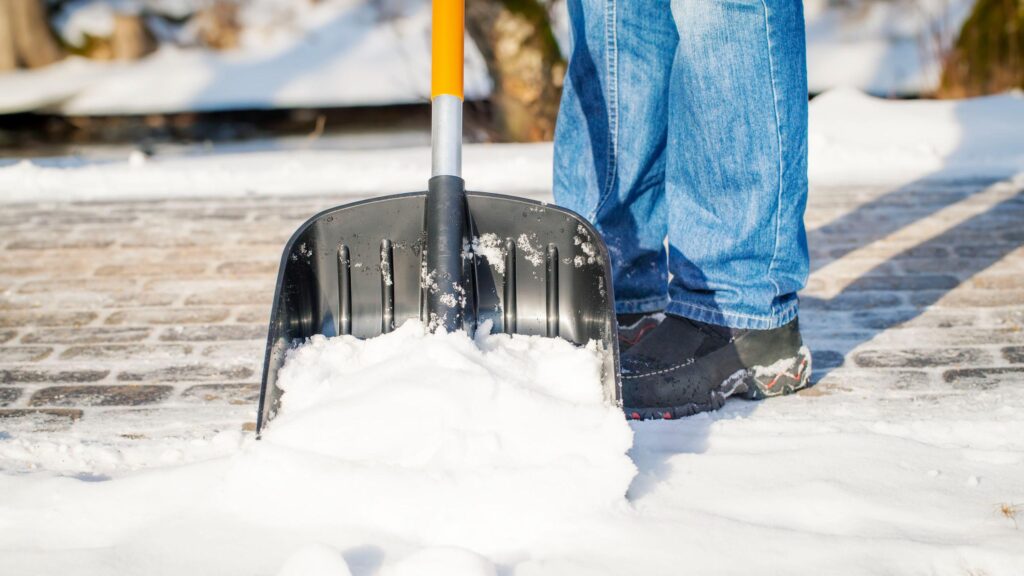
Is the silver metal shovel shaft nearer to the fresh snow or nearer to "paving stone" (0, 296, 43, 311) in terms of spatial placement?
the fresh snow

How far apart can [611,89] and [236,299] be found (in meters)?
1.23

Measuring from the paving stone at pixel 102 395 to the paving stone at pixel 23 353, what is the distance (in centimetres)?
23

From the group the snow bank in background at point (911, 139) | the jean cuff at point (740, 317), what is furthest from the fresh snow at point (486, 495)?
the snow bank in background at point (911, 139)

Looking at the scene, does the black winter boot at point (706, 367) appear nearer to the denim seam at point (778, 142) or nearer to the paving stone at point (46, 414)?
the denim seam at point (778, 142)

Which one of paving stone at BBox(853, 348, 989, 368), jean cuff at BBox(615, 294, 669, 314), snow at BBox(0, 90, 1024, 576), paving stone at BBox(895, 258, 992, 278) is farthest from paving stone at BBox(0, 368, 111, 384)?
paving stone at BBox(895, 258, 992, 278)

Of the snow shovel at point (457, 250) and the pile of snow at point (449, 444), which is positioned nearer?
the pile of snow at point (449, 444)

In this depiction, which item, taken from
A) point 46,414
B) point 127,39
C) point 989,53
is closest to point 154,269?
point 46,414

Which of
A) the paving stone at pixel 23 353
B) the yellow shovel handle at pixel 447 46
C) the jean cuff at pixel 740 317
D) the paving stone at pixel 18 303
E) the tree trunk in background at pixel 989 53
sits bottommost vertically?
the paving stone at pixel 23 353

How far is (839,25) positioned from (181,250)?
1221cm

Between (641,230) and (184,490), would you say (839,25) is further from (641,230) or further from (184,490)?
(184,490)

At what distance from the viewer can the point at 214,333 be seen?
2473mm

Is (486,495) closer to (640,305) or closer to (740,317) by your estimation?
(740,317)

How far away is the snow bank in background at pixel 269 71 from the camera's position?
34.2 ft

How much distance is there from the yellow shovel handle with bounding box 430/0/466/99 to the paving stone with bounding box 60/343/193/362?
986mm
